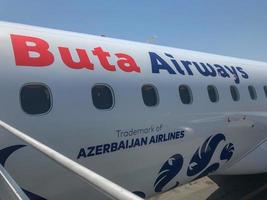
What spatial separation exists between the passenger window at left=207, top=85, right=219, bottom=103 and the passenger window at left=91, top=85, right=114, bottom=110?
279 cm

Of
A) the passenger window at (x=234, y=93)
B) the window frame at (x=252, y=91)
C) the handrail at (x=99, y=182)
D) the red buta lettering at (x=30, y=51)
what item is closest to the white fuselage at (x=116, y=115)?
the red buta lettering at (x=30, y=51)

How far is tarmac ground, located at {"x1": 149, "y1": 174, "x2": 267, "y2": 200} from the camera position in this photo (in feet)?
31.8

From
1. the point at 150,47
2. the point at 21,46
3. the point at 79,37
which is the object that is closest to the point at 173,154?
the point at 150,47

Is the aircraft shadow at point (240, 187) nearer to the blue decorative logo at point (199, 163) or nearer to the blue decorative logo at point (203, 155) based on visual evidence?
the blue decorative logo at point (199, 163)

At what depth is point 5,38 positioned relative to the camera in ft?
15.1

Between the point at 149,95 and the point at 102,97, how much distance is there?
3.36ft

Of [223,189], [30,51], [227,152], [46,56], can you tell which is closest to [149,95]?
[46,56]

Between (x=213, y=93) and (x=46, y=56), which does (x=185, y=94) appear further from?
(x=46, y=56)

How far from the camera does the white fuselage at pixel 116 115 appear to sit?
4398mm

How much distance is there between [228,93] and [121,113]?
3.57 metres

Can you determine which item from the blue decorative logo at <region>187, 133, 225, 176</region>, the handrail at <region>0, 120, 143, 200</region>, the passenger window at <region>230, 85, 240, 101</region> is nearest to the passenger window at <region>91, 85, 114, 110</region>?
the blue decorative logo at <region>187, 133, 225, 176</region>

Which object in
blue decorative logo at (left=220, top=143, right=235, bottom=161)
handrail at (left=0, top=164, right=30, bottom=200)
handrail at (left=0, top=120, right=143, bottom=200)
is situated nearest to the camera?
handrail at (left=0, top=120, right=143, bottom=200)

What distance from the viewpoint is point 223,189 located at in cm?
1033

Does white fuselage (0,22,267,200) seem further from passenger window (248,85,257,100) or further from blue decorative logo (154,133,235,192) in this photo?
passenger window (248,85,257,100)
